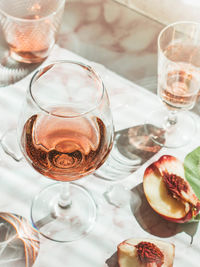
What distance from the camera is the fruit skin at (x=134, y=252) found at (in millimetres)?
695

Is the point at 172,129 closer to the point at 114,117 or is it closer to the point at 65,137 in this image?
the point at 114,117

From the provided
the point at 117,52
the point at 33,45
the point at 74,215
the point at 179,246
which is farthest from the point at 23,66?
the point at 179,246

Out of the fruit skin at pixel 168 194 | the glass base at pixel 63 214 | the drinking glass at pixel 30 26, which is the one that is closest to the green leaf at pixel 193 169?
the fruit skin at pixel 168 194

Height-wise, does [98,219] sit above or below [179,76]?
→ below

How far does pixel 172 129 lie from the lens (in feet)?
2.84

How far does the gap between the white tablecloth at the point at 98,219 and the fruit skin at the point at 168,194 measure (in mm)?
25

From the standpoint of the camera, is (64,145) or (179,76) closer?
(64,145)

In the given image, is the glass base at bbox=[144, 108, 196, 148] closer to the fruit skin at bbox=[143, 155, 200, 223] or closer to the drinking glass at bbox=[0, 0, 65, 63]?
the fruit skin at bbox=[143, 155, 200, 223]

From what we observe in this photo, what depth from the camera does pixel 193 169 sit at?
776 millimetres

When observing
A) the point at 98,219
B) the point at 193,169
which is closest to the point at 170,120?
the point at 193,169

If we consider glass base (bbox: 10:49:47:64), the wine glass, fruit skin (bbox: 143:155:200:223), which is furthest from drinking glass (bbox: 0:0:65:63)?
fruit skin (bbox: 143:155:200:223)

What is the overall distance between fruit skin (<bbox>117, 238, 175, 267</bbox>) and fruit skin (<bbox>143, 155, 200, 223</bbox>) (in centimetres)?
4

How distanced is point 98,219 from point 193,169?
0.56 feet

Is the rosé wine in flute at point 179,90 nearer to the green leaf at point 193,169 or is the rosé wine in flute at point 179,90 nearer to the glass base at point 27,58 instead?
the green leaf at point 193,169
